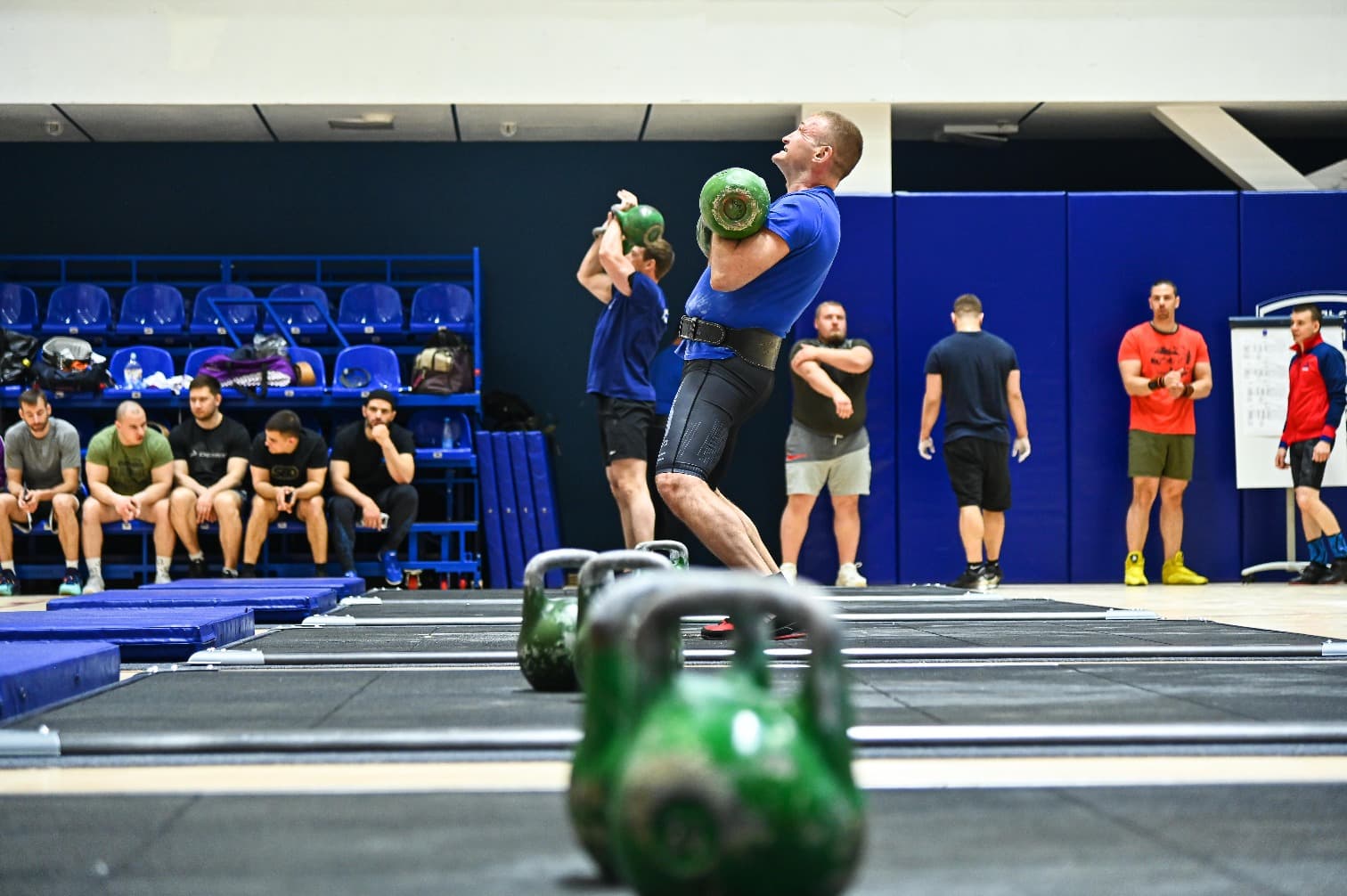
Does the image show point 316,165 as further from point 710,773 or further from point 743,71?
point 710,773

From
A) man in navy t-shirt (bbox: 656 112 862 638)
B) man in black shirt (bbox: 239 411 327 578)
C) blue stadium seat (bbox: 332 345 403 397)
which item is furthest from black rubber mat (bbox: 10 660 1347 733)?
blue stadium seat (bbox: 332 345 403 397)

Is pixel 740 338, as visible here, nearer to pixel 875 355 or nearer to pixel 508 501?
pixel 875 355

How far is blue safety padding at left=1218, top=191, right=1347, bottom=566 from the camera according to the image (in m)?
9.29

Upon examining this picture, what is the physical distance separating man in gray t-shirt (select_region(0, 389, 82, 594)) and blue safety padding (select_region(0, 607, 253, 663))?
455 centimetres

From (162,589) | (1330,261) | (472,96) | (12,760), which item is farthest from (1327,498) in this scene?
(12,760)

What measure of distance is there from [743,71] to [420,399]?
293cm

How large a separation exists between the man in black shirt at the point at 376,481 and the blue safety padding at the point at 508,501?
68 cm

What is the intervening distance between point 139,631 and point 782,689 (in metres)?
1.84

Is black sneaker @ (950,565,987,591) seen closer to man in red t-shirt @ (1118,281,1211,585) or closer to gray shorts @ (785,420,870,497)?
gray shorts @ (785,420,870,497)

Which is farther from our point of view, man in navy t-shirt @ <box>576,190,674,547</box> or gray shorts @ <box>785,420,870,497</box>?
gray shorts @ <box>785,420,870,497</box>

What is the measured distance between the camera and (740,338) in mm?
4117

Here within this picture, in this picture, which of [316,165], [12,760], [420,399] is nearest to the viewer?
[12,760]

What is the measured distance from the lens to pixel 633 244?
253 inches

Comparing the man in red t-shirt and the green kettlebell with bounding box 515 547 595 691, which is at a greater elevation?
the man in red t-shirt
